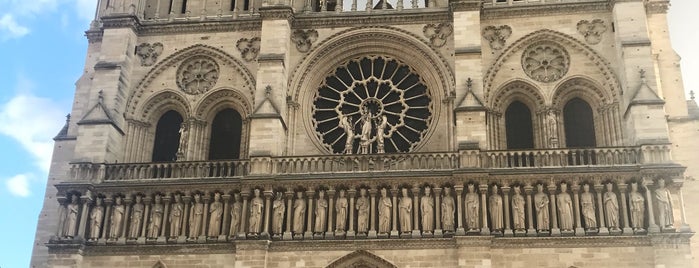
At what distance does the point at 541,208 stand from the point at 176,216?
906 cm

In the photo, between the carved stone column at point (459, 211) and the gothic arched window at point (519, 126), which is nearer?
the carved stone column at point (459, 211)

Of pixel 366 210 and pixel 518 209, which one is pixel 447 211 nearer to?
pixel 518 209

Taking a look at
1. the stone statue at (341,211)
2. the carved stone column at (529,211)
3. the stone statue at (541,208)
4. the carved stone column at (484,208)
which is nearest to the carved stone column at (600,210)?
the stone statue at (541,208)

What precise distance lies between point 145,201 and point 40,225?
13.9ft

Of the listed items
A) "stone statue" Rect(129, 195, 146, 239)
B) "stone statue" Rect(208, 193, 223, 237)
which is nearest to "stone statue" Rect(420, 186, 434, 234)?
"stone statue" Rect(208, 193, 223, 237)

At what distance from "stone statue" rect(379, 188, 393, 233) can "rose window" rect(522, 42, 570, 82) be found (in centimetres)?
547

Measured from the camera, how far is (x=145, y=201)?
1981 centimetres

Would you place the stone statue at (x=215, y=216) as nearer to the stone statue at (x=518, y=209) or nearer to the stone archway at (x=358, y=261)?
the stone archway at (x=358, y=261)

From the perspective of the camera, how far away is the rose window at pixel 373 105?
21.2 m

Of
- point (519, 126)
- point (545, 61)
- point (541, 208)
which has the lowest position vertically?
point (541, 208)

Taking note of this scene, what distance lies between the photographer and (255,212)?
746 inches

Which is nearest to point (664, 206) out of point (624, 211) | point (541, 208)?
point (624, 211)

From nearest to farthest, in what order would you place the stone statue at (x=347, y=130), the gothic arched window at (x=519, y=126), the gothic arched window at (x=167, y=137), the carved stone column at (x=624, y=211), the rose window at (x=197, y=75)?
1. the carved stone column at (x=624, y=211)
2. the stone statue at (x=347, y=130)
3. the gothic arched window at (x=519, y=126)
4. the gothic arched window at (x=167, y=137)
5. the rose window at (x=197, y=75)

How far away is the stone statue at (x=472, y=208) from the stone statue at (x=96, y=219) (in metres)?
9.32
